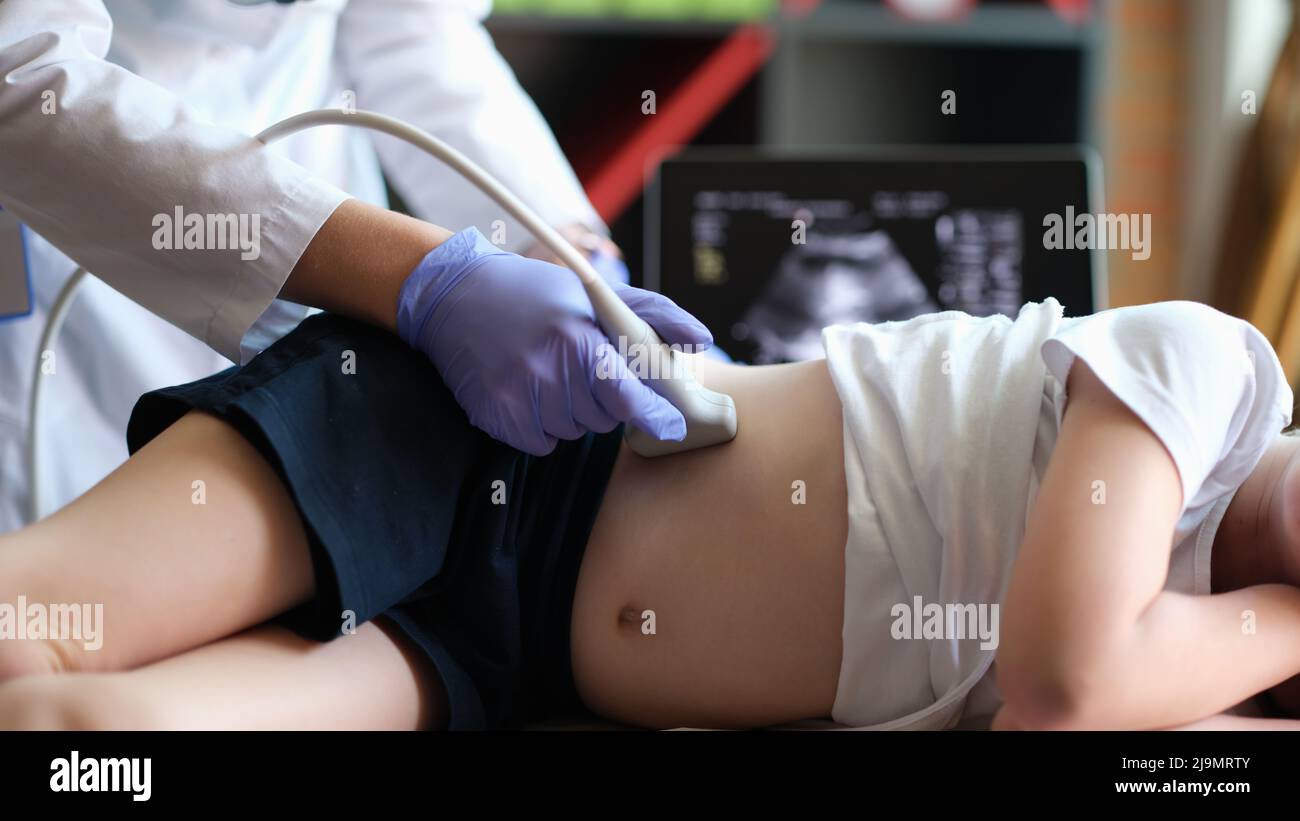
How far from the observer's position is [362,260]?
2.62ft

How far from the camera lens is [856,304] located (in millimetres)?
1675

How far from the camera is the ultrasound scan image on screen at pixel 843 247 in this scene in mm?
1646

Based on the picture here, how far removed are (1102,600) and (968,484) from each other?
144 millimetres

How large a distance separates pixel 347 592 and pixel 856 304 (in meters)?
1.15

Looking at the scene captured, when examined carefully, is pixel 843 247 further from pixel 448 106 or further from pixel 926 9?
pixel 926 9

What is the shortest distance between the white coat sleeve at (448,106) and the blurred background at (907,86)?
3.31ft

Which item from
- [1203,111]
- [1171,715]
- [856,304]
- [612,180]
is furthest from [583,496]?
[1203,111]

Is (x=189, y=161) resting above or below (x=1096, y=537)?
above

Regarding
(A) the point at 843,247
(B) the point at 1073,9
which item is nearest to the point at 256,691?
(A) the point at 843,247

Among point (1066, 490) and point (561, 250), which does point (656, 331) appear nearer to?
point (561, 250)

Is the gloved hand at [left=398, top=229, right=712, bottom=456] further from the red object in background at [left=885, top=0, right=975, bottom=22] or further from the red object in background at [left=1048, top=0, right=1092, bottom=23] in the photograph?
the red object in background at [left=1048, top=0, right=1092, bottom=23]

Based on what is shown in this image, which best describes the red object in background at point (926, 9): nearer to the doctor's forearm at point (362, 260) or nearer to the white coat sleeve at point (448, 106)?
the white coat sleeve at point (448, 106)

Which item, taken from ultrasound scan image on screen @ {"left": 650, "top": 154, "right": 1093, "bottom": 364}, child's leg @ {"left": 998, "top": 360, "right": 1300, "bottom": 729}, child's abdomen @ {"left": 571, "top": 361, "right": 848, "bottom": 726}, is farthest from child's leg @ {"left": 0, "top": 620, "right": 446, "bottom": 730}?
ultrasound scan image on screen @ {"left": 650, "top": 154, "right": 1093, "bottom": 364}

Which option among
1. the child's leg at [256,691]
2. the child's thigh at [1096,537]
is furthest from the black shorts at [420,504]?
the child's thigh at [1096,537]
